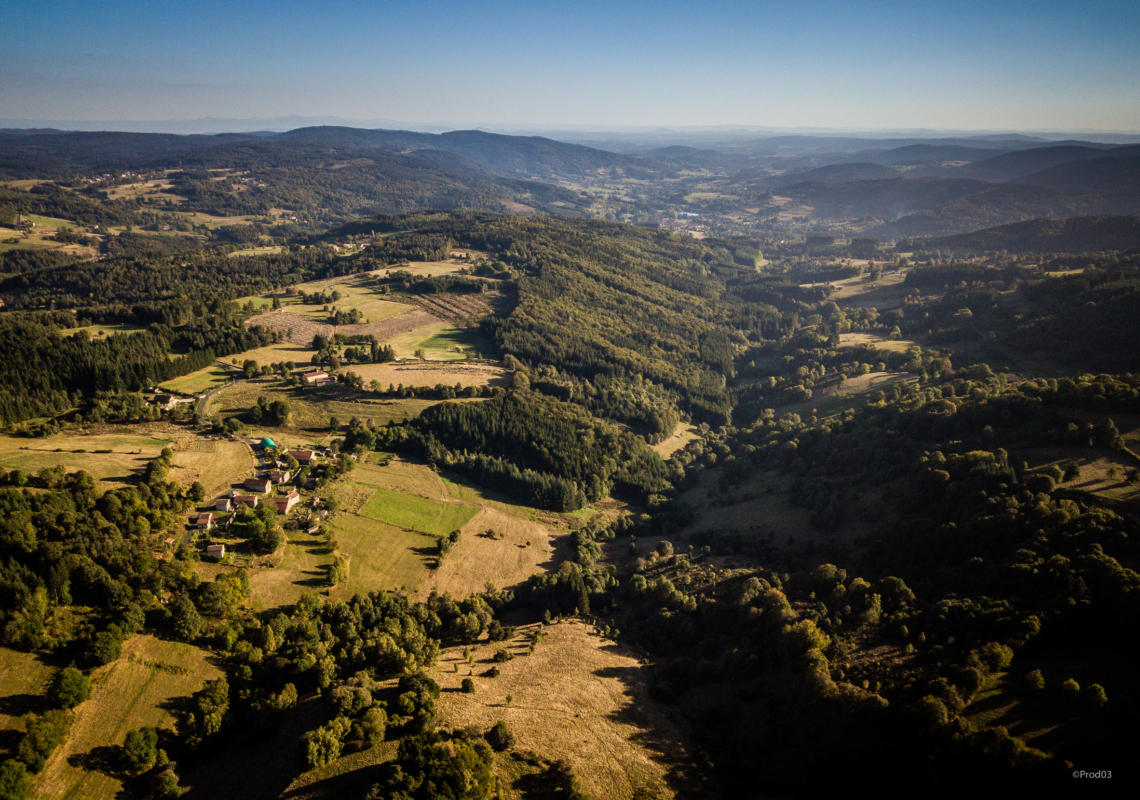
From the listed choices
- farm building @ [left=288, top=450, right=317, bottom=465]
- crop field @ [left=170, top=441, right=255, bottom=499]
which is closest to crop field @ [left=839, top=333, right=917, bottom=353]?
farm building @ [left=288, top=450, right=317, bottom=465]

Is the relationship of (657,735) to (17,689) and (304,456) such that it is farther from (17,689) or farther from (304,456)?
(304,456)

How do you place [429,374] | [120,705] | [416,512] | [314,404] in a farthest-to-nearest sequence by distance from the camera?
[429,374], [314,404], [416,512], [120,705]

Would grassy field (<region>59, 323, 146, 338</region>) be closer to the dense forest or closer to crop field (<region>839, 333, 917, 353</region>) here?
the dense forest

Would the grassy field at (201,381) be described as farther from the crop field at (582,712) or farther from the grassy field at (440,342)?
the crop field at (582,712)

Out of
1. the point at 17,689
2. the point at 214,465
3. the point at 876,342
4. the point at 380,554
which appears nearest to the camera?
the point at 17,689

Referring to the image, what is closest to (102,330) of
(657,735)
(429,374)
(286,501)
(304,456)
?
(429,374)

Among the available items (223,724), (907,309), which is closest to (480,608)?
(223,724)

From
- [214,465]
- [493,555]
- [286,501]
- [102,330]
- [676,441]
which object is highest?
[102,330]

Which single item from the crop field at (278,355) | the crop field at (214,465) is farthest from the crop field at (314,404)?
the crop field at (214,465)
